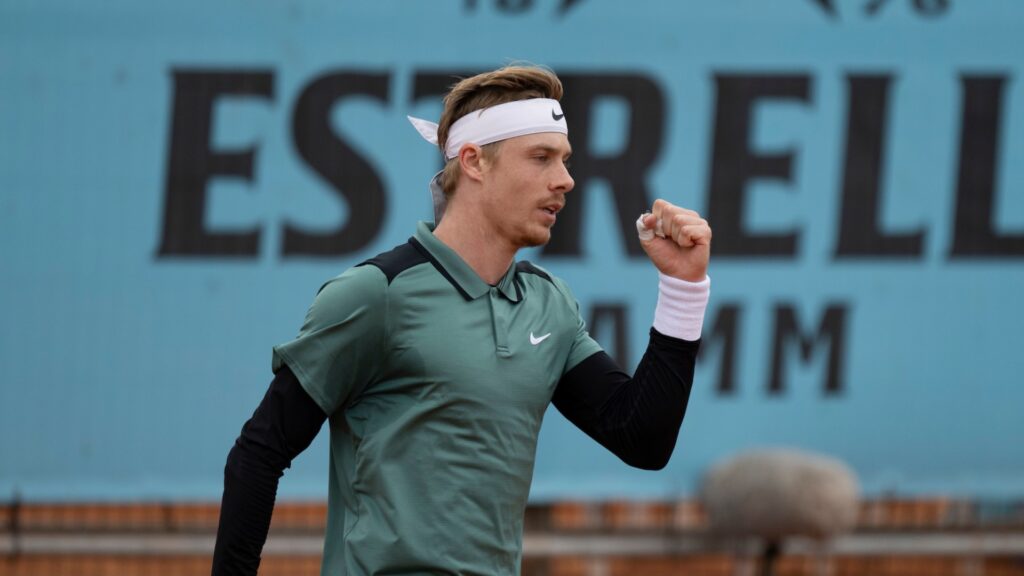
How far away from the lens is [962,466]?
5.79 metres

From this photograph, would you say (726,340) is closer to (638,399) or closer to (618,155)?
(618,155)

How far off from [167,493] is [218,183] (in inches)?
47.0

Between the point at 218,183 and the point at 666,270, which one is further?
the point at 218,183

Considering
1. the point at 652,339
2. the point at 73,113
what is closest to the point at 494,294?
the point at 652,339

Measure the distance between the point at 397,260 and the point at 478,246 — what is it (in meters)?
0.15

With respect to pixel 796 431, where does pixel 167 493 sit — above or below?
below

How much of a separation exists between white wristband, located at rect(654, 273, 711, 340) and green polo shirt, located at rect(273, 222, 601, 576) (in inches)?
9.0

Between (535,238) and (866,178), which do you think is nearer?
(535,238)

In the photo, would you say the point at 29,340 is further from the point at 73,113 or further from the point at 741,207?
the point at 741,207

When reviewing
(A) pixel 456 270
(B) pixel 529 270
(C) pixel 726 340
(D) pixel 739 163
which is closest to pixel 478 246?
(A) pixel 456 270

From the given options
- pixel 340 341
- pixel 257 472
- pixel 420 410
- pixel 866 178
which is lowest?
pixel 257 472

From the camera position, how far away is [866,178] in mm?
5844

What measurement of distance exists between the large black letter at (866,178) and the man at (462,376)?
11.1 ft

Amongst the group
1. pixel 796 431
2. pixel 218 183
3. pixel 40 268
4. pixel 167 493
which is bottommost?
pixel 167 493
